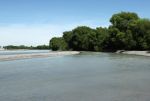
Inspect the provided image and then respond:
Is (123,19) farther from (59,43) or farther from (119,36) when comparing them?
(59,43)

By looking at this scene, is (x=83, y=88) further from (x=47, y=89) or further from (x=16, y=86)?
(x=16, y=86)

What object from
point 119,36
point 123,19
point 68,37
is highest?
point 123,19

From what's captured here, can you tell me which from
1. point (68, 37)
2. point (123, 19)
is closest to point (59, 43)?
point (68, 37)

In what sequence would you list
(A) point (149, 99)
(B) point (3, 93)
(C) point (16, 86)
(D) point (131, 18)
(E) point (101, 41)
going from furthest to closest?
(E) point (101, 41), (D) point (131, 18), (C) point (16, 86), (B) point (3, 93), (A) point (149, 99)

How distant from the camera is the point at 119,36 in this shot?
302 ft

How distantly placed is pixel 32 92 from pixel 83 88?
9.81ft

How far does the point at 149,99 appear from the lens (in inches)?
567

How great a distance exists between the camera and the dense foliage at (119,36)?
284 feet

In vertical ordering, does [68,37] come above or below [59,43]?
above

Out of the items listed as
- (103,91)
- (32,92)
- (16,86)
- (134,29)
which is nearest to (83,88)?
(103,91)

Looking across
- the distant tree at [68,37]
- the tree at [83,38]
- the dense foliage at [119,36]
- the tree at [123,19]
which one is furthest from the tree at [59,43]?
the tree at [123,19]

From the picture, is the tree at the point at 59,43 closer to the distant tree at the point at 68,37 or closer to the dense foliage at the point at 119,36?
the distant tree at the point at 68,37

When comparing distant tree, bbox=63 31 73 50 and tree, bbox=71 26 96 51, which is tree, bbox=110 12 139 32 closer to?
tree, bbox=71 26 96 51

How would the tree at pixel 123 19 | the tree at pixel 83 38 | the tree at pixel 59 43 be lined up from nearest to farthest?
the tree at pixel 123 19, the tree at pixel 83 38, the tree at pixel 59 43
